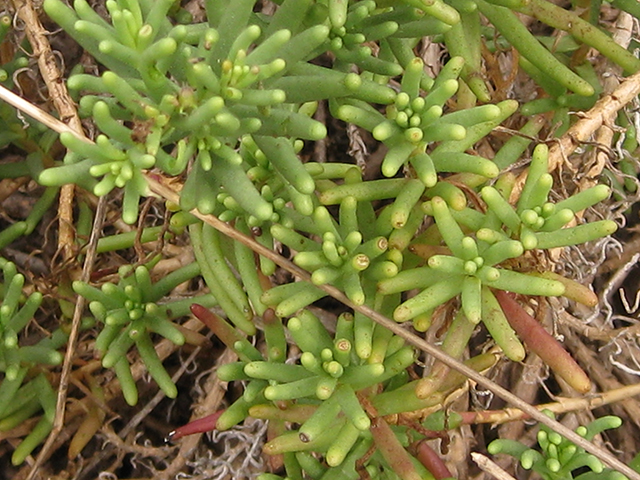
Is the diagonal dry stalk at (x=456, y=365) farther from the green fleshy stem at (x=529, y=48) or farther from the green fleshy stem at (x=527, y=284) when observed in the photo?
the green fleshy stem at (x=529, y=48)

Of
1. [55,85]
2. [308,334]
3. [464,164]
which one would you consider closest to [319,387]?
[308,334]

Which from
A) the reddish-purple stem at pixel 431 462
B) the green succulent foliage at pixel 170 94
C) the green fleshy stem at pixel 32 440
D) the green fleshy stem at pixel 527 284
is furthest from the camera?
the green fleshy stem at pixel 32 440

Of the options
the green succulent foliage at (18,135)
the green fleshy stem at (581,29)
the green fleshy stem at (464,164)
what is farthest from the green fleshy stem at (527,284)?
the green succulent foliage at (18,135)

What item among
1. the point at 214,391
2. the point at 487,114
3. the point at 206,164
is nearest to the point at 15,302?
the point at 214,391

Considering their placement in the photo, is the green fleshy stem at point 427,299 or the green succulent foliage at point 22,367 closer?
the green fleshy stem at point 427,299

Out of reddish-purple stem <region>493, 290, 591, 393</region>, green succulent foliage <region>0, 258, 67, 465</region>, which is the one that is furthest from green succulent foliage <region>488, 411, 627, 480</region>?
green succulent foliage <region>0, 258, 67, 465</region>

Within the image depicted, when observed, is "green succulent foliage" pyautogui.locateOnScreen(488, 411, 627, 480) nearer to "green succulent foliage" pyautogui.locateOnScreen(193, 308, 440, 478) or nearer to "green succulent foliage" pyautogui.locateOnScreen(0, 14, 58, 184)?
"green succulent foliage" pyautogui.locateOnScreen(193, 308, 440, 478)
